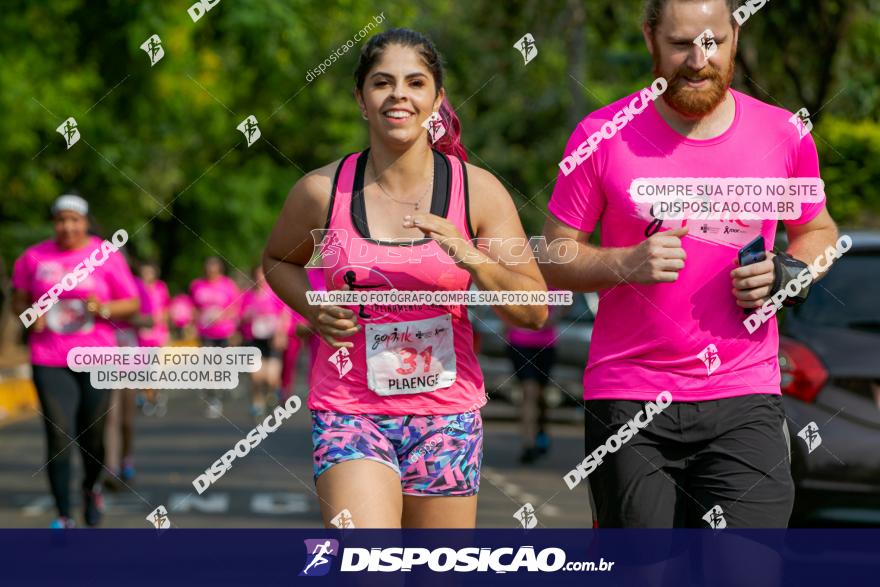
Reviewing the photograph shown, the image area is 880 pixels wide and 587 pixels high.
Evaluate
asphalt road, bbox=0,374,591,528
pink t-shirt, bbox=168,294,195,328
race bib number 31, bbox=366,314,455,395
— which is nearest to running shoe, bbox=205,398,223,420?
asphalt road, bbox=0,374,591,528

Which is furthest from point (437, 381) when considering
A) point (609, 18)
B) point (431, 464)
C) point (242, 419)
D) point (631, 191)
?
point (242, 419)

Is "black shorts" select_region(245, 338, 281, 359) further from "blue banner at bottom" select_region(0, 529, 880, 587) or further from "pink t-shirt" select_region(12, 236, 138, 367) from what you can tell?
"blue banner at bottom" select_region(0, 529, 880, 587)

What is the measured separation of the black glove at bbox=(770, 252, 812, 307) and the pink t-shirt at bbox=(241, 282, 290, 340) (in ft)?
49.1

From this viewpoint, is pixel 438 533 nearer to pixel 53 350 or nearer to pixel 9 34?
pixel 53 350

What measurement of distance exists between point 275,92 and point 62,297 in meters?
8.87

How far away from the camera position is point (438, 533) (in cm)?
468

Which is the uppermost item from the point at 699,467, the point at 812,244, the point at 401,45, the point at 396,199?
the point at 401,45

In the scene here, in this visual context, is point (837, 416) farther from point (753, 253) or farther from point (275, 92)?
point (275, 92)

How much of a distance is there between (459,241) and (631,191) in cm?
48

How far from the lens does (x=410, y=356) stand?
4.68 metres

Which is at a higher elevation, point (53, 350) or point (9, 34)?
point (9, 34)

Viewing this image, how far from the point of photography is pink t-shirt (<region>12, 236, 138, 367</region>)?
918cm

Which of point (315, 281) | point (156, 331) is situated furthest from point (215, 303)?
point (315, 281)

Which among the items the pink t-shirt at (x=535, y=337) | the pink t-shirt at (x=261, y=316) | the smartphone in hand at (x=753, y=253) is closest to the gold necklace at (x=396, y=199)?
the smartphone in hand at (x=753, y=253)
